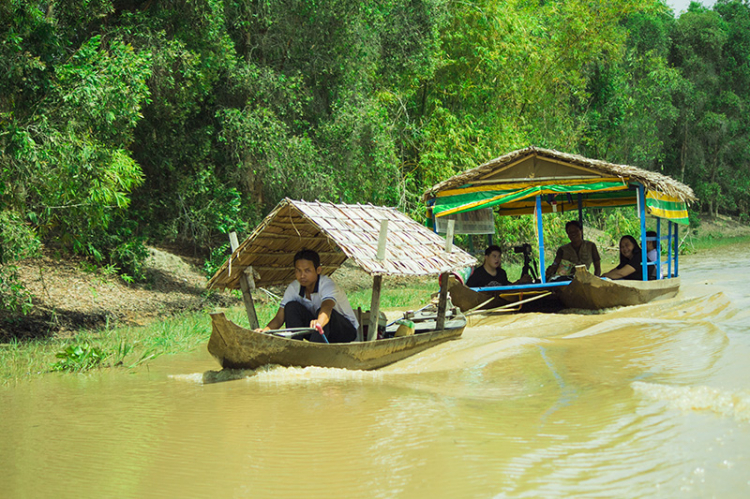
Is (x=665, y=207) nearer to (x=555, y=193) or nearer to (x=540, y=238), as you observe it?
(x=555, y=193)

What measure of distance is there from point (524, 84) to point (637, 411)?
1628cm

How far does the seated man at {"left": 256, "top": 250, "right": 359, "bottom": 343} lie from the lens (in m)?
6.85

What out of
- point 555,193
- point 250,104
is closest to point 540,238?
point 555,193

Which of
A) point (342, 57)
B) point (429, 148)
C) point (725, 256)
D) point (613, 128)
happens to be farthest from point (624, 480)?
point (613, 128)

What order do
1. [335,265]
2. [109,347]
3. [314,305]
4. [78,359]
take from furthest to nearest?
[335,265] → [109,347] → [78,359] → [314,305]

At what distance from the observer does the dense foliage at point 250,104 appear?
8.23 metres

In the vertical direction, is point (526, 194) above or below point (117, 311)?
above

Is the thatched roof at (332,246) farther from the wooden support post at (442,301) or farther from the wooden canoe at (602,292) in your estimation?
the wooden canoe at (602,292)

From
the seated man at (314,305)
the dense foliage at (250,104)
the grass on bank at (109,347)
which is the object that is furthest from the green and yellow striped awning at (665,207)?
the seated man at (314,305)

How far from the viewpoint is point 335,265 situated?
29.6ft

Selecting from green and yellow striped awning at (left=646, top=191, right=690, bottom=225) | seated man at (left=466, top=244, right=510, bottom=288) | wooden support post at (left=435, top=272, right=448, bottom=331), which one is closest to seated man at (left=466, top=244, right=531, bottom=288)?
seated man at (left=466, top=244, right=510, bottom=288)

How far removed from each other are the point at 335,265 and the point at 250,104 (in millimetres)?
5463

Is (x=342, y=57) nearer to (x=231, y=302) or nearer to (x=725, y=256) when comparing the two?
(x=231, y=302)

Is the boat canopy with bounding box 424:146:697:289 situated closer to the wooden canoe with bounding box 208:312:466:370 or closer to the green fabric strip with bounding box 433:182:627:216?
the green fabric strip with bounding box 433:182:627:216
